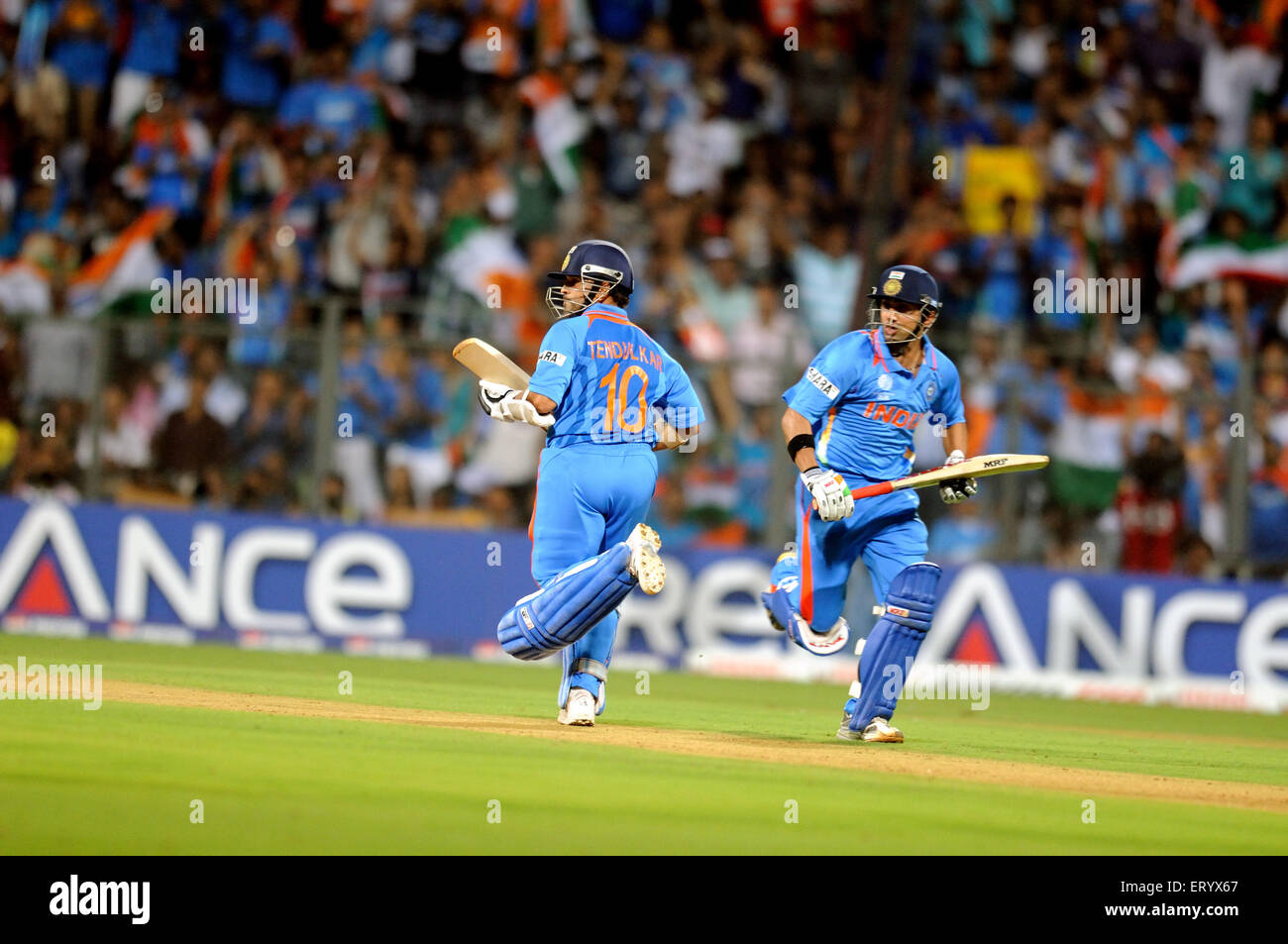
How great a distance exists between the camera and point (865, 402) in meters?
11.9

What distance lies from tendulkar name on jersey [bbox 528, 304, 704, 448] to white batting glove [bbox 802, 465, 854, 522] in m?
1.03

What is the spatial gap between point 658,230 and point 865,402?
8.87m

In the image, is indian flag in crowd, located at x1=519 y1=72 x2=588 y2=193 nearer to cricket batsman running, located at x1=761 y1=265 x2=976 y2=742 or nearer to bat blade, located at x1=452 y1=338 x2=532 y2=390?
cricket batsman running, located at x1=761 y1=265 x2=976 y2=742

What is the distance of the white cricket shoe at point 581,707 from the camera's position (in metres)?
11.2

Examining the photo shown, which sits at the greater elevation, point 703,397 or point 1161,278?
point 1161,278

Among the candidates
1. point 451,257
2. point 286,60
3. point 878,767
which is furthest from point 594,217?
point 878,767

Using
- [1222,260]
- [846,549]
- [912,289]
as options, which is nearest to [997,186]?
[1222,260]

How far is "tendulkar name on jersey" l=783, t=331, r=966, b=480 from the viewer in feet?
38.7

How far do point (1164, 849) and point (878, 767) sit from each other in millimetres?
2171

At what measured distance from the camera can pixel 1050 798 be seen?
939 cm

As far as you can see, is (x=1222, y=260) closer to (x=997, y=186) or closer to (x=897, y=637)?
(x=997, y=186)

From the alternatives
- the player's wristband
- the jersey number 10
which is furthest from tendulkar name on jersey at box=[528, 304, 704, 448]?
the player's wristband

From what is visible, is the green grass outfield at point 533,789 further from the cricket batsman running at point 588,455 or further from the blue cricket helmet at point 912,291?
the blue cricket helmet at point 912,291
